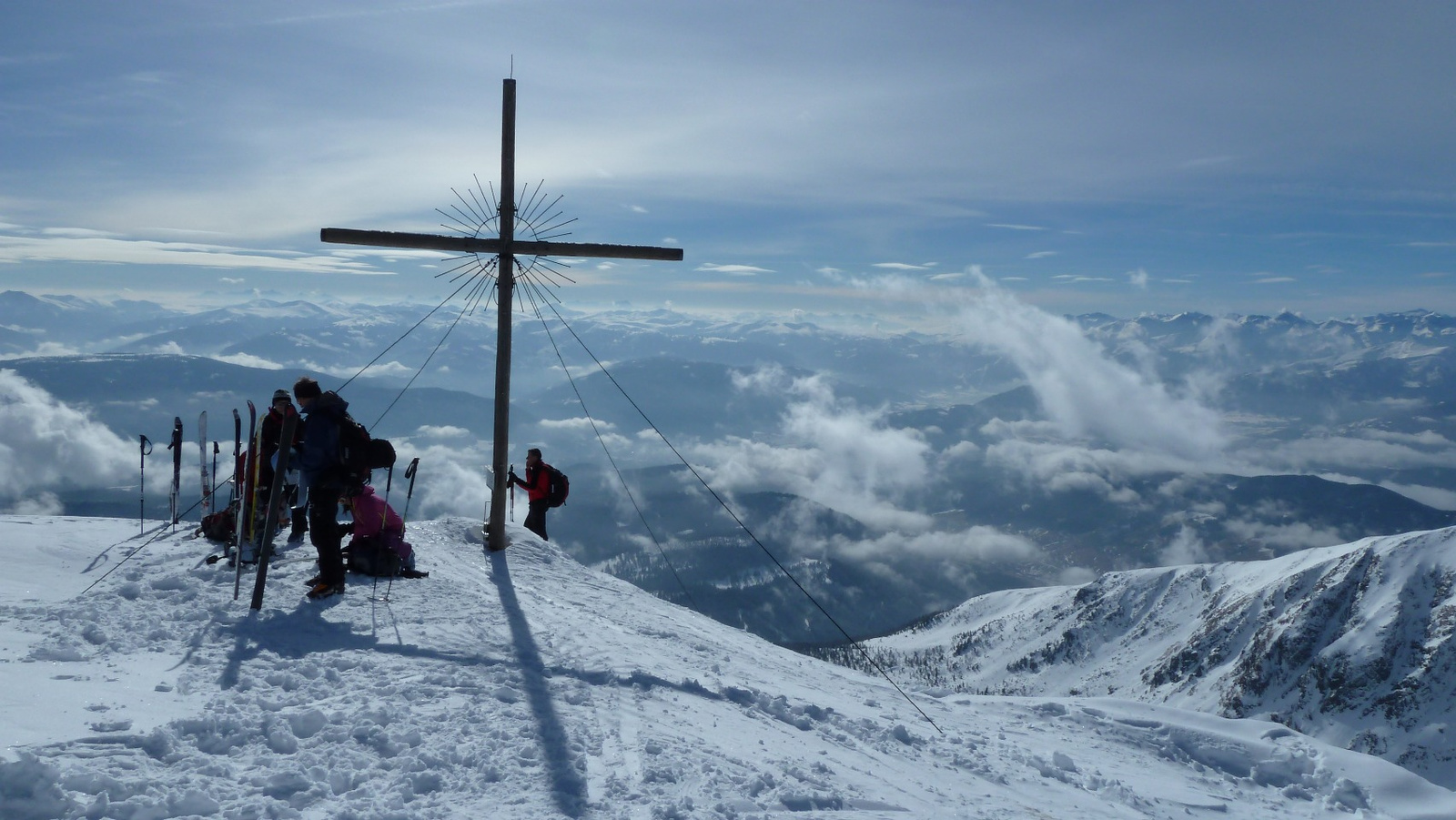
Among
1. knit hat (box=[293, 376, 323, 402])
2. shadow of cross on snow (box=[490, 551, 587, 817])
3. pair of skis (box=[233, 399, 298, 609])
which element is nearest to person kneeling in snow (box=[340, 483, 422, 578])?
pair of skis (box=[233, 399, 298, 609])

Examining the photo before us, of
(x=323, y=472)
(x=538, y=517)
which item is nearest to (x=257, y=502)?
(x=323, y=472)

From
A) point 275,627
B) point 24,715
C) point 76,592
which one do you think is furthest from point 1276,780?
point 76,592

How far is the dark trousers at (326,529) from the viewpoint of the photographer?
9.74 metres

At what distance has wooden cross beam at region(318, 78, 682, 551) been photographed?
43.9ft

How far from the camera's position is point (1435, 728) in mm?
190125

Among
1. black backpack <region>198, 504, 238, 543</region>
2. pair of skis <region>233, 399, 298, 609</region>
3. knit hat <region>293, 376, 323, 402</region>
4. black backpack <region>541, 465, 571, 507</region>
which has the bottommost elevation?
black backpack <region>541, 465, 571, 507</region>

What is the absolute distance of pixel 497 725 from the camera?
6516mm

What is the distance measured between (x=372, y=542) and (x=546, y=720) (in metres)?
5.61

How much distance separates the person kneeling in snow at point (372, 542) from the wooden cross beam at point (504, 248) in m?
2.54

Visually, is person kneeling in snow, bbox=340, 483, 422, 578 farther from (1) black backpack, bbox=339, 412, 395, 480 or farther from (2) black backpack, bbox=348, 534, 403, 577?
(1) black backpack, bbox=339, 412, 395, 480

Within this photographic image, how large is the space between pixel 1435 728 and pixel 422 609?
271490 millimetres

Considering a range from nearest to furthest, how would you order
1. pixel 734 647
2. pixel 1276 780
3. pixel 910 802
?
pixel 910 802, pixel 1276 780, pixel 734 647

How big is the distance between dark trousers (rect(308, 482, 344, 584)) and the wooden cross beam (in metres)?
3.59

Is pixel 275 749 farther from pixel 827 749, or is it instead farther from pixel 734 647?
pixel 734 647
